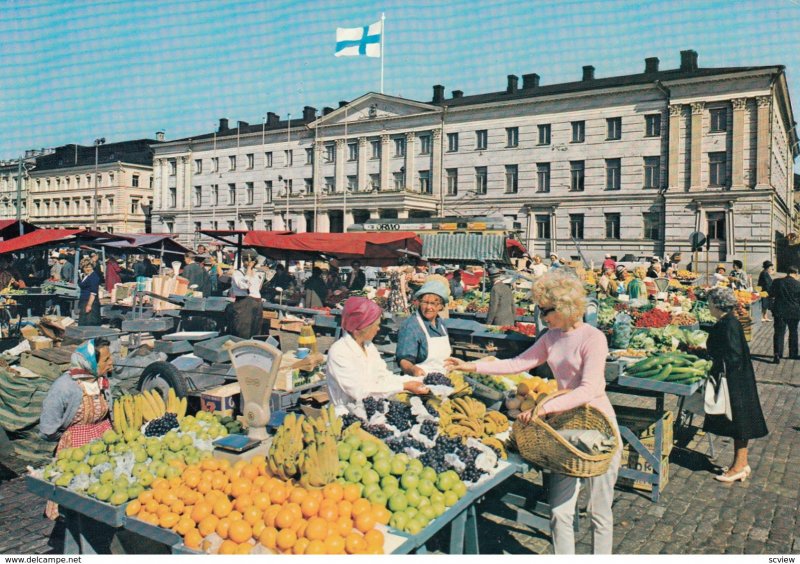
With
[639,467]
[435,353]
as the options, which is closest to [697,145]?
[639,467]

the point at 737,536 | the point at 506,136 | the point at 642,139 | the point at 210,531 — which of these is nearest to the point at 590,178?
the point at 642,139

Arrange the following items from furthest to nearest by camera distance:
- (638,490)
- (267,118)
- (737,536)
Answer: (267,118) < (638,490) < (737,536)

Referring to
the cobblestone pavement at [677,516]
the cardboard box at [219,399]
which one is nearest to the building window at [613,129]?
the cobblestone pavement at [677,516]

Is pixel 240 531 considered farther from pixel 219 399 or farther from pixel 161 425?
pixel 219 399

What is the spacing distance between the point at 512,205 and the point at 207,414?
144 ft

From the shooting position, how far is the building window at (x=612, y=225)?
43.8 metres

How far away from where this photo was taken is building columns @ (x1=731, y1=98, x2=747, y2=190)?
38.4 m

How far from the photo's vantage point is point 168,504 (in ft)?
13.5

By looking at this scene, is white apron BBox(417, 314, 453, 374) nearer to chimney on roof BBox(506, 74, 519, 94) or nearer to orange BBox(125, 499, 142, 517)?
orange BBox(125, 499, 142, 517)

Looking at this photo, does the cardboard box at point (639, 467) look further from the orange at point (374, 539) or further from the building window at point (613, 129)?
the building window at point (613, 129)

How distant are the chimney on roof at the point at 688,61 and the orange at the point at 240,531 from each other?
47.7m

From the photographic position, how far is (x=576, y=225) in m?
45.4

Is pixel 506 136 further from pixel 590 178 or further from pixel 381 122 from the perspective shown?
pixel 381 122

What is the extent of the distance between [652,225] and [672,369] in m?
38.9
